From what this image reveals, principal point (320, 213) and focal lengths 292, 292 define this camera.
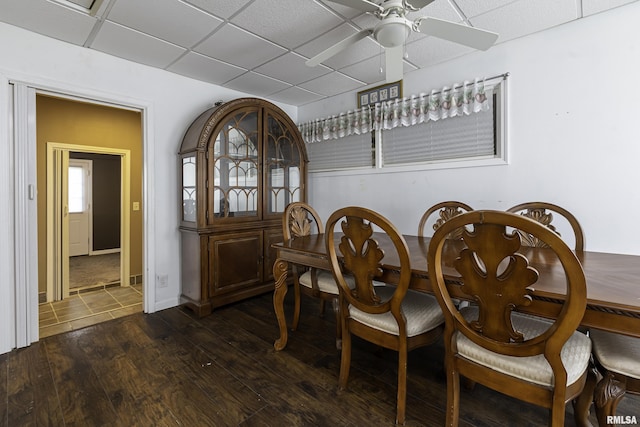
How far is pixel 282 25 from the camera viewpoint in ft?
7.03

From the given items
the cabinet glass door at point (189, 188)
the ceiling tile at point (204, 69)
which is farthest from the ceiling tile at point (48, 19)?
the cabinet glass door at point (189, 188)

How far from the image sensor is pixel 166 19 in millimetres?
2062

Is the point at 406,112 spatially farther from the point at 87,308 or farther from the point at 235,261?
the point at 87,308

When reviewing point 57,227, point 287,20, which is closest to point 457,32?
point 287,20

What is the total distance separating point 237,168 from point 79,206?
5.02m

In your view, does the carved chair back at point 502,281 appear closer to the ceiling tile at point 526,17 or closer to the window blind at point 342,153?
the ceiling tile at point 526,17

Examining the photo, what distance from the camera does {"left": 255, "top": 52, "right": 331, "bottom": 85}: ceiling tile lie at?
2.70 m

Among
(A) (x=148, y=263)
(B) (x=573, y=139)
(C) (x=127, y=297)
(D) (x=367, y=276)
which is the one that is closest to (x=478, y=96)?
(B) (x=573, y=139)

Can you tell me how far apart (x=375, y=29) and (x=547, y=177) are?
1767 millimetres

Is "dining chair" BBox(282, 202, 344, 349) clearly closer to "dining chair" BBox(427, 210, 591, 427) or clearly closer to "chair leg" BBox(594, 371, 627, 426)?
"dining chair" BBox(427, 210, 591, 427)

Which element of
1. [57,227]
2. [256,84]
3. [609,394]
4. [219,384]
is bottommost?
[219,384]

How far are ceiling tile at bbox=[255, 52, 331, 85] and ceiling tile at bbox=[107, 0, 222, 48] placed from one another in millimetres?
691

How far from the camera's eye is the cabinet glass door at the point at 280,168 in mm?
3358

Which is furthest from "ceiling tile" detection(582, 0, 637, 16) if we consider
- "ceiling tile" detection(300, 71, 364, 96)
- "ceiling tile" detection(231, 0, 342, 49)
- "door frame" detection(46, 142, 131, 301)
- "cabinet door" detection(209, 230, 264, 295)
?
"door frame" detection(46, 142, 131, 301)
